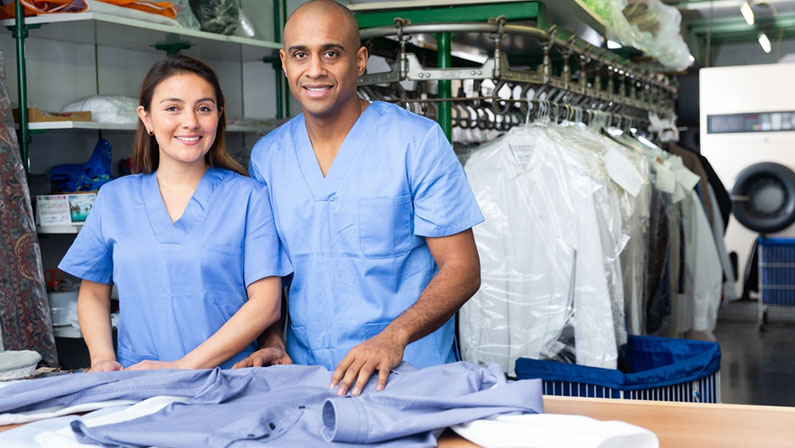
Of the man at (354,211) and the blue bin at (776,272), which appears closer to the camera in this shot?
the man at (354,211)

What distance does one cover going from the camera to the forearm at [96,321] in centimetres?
176

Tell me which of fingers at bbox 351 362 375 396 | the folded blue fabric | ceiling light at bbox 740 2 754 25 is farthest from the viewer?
ceiling light at bbox 740 2 754 25

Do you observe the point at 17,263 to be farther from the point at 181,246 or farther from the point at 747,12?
the point at 747,12

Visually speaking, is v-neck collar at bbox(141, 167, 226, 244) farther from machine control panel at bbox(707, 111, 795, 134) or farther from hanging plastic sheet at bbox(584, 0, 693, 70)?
machine control panel at bbox(707, 111, 795, 134)

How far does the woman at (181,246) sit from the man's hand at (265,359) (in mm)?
90

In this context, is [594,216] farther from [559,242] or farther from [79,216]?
[79,216]

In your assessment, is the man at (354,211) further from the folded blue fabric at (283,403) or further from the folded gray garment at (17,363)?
the folded gray garment at (17,363)

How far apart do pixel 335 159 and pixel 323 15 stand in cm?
30

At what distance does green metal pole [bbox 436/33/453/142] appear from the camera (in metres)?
2.95

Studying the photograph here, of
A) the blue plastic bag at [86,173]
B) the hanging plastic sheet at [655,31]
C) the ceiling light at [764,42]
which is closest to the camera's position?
the blue plastic bag at [86,173]

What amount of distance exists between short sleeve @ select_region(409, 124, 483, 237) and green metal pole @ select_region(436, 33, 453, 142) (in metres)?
1.19

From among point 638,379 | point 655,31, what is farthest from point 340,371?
point 655,31

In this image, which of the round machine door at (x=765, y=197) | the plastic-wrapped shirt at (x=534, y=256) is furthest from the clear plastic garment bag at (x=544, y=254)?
the round machine door at (x=765, y=197)

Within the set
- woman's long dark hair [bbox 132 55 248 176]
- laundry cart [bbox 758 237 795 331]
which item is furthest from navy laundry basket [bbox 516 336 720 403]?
laundry cart [bbox 758 237 795 331]
